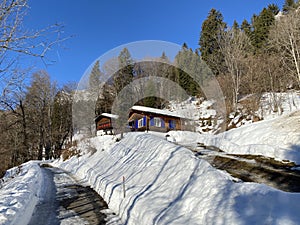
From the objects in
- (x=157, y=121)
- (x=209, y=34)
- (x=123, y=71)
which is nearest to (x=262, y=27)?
(x=209, y=34)

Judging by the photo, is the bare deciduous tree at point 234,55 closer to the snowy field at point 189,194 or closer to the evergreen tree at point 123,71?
the snowy field at point 189,194

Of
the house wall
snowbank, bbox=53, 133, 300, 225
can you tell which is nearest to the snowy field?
snowbank, bbox=53, 133, 300, 225

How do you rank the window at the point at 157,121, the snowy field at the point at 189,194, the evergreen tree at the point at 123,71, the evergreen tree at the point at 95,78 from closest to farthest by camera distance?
1. the snowy field at the point at 189,194
2. the window at the point at 157,121
3. the evergreen tree at the point at 123,71
4. the evergreen tree at the point at 95,78

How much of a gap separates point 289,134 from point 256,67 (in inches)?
650

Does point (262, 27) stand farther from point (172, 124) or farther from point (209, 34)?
point (172, 124)

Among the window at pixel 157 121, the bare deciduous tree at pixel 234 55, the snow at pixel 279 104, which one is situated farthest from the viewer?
the window at pixel 157 121

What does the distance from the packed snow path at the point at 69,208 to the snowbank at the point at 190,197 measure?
21.2 inches

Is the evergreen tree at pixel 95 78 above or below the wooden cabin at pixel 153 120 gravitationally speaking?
above

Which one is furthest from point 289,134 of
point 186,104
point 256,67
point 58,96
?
point 58,96

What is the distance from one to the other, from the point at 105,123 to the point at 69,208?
2542 centimetres

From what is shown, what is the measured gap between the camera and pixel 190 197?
5.35 metres

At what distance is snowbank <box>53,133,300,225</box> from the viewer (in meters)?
3.65

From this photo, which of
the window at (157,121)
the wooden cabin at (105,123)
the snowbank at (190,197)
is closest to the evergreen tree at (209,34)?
the window at (157,121)

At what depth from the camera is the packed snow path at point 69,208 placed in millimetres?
5898
